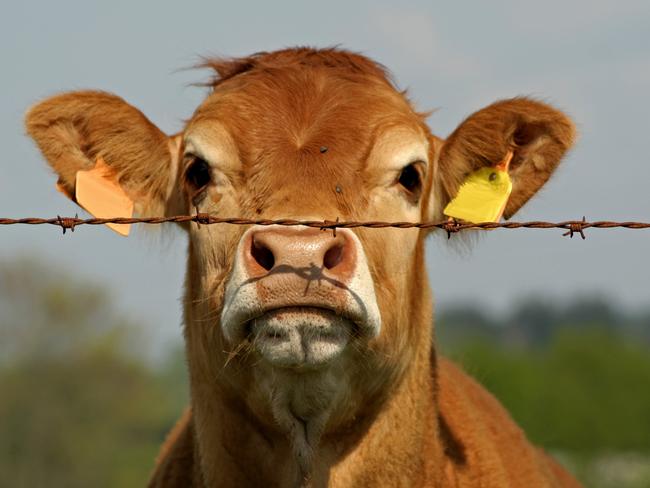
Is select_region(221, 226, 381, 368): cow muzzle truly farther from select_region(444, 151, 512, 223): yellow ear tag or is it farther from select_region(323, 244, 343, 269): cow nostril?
select_region(444, 151, 512, 223): yellow ear tag

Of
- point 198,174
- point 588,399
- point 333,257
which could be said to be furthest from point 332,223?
point 588,399

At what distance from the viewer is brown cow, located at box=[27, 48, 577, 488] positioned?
189 inches

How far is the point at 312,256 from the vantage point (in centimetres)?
468

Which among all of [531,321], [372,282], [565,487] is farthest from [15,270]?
[531,321]

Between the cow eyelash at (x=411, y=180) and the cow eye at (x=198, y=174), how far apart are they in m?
0.95

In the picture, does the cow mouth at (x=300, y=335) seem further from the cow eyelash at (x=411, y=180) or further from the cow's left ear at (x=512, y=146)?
the cow's left ear at (x=512, y=146)

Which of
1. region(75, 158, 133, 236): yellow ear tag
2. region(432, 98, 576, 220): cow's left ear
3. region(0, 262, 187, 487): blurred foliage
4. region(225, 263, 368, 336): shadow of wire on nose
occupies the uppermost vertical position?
region(432, 98, 576, 220): cow's left ear

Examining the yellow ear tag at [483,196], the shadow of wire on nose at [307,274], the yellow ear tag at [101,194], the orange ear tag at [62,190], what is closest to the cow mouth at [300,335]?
the shadow of wire on nose at [307,274]

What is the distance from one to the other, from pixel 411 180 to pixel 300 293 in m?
1.41

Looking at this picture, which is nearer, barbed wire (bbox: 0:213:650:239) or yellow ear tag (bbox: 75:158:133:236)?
barbed wire (bbox: 0:213:650:239)

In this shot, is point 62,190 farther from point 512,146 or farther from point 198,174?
point 512,146

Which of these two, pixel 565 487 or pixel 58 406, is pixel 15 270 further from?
pixel 565 487

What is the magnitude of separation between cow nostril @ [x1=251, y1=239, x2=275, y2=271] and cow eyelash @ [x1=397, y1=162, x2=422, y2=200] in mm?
1157

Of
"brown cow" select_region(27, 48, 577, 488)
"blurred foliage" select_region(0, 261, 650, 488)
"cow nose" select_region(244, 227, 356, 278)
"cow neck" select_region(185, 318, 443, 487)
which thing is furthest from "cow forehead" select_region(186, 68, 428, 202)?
"blurred foliage" select_region(0, 261, 650, 488)
